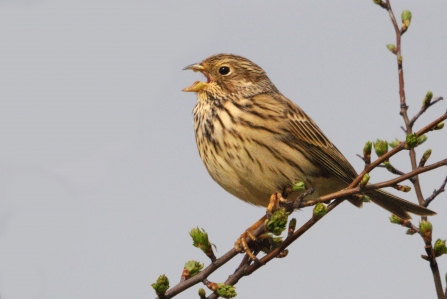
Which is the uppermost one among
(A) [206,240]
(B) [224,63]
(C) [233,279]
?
(B) [224,63]

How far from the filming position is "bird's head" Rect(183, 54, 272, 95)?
22.5 ft

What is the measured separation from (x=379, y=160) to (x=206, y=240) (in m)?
1.20

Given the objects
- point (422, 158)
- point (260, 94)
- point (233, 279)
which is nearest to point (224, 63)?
point (260, 94)

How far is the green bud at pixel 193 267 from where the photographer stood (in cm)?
430

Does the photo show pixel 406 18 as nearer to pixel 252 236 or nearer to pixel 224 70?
pixel 224 70

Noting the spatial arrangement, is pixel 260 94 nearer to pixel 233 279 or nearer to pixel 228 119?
pixel 228 119

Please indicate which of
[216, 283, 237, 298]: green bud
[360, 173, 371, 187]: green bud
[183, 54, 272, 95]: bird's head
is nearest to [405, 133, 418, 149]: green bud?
[360, 173, 371, 187]: green bud

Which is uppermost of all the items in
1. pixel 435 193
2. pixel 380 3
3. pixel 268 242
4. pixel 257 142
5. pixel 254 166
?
pixel 380 3

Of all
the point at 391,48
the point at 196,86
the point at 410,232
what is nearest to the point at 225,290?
the point at 410,232

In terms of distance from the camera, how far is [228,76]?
704 centimetres

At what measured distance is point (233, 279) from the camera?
418cm

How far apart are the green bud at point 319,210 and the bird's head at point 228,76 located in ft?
9.78

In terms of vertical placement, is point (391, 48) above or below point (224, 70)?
below

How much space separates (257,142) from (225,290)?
2.26 metres
